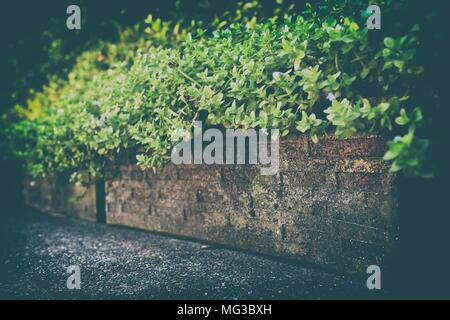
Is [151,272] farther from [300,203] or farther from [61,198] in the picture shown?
[61,198]

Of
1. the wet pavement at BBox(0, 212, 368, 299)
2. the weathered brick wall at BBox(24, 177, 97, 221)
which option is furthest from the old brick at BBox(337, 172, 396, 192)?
the weathered brick wall at BBox(24, 177, 97, 221)

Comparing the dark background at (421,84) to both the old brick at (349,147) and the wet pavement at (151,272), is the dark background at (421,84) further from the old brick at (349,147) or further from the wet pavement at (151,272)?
the wet pavement at (151,272)

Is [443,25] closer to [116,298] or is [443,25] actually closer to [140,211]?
[116,298]

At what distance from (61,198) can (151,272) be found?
400 centimetres

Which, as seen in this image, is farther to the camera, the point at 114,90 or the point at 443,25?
the point at 114,90

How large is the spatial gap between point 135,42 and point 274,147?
4.43 meters

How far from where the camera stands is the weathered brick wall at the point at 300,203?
274cm

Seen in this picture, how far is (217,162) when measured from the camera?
3.91 m

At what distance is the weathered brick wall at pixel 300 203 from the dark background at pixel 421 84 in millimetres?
191

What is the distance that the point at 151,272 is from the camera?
3307 millimetres

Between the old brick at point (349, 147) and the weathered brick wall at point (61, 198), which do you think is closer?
the old brick at point (349, 147)

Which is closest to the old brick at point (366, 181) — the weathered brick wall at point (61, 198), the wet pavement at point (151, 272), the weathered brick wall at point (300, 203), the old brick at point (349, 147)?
the weathered brick wall at point (300, 203)

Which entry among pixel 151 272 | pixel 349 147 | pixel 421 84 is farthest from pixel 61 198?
pixel 421 84
